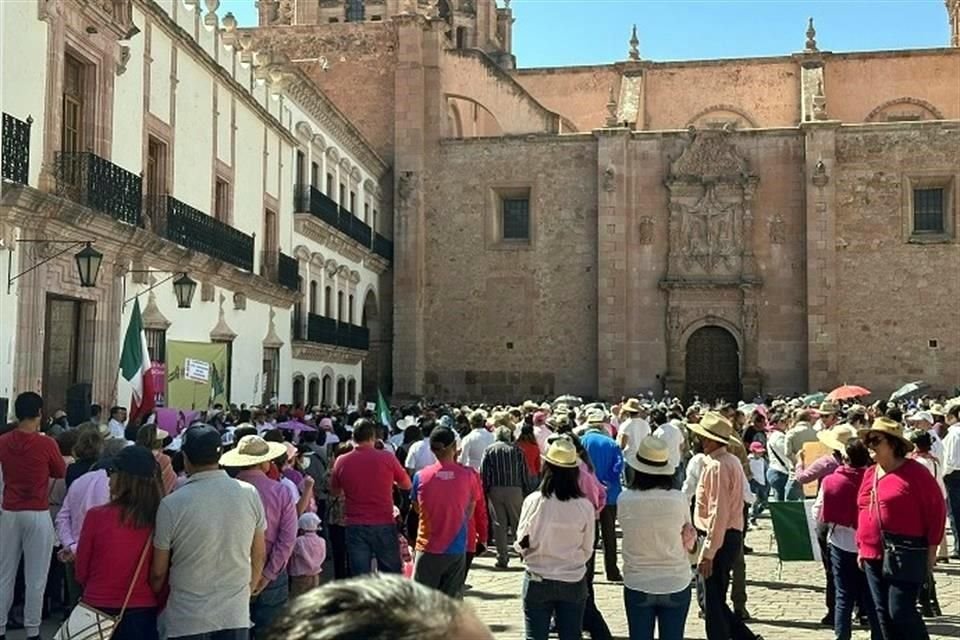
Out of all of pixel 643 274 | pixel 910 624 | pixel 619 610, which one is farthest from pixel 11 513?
pixel 643 274

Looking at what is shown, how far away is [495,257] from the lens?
33656 mm

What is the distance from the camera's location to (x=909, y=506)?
6.40 meters

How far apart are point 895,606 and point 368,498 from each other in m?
3.60

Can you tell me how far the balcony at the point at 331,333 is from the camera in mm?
25484

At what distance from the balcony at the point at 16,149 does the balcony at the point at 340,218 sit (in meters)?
12.2

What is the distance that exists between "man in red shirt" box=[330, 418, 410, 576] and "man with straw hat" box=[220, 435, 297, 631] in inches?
67.6

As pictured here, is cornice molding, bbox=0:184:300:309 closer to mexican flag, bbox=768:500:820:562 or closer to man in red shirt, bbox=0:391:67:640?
man in red shirt, bbox=0:391:67:640

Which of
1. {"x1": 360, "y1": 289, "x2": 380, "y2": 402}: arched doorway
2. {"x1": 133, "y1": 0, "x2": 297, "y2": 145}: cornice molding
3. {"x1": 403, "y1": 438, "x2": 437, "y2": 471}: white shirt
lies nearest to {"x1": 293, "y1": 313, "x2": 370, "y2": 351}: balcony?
{"x1": 360, "y1": 289, "x2": 380, "y2": 402}: arched doorway

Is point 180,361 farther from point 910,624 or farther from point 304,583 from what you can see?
point 910,624

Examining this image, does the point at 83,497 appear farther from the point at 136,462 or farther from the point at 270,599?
the point at 136,462

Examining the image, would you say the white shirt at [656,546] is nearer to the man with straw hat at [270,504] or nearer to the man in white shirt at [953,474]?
the man with straw hat at [270,504]

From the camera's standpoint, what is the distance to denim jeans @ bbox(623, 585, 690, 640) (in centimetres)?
602

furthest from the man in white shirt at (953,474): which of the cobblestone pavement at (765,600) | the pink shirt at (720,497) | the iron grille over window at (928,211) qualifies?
the iron grille over window at (928,211)

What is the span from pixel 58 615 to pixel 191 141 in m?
11.5
